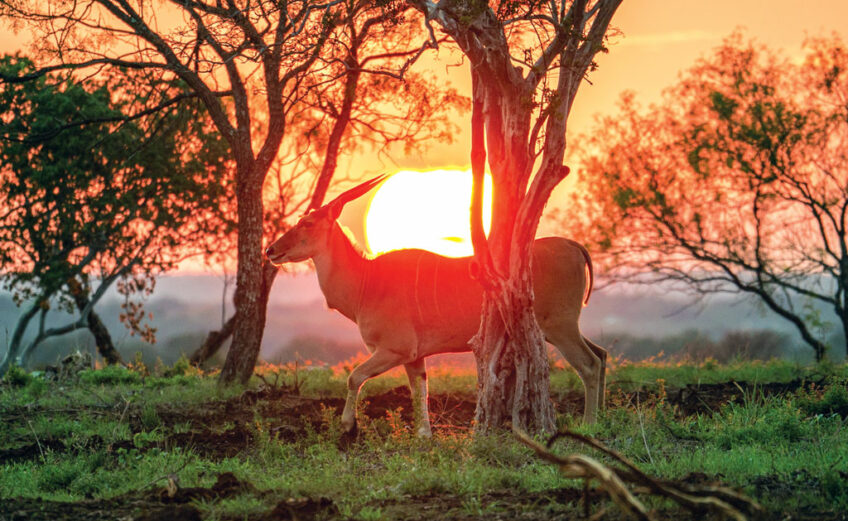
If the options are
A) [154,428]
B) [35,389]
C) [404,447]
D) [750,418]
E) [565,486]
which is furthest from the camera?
[35,389]

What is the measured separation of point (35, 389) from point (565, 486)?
10395 mm

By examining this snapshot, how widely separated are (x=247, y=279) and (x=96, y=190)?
8286 millimetres

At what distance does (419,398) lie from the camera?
8.77 m

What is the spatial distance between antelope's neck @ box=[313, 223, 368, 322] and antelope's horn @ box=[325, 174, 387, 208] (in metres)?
0.33

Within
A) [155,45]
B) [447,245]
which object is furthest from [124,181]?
[447,245]

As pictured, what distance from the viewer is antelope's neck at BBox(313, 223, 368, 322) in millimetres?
10234

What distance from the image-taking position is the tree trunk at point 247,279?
13.8m

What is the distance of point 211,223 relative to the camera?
21.0 m

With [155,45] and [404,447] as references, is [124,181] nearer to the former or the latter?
[155,45]

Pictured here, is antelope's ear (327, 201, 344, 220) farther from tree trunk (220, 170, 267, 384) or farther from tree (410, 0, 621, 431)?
tree trunk (220, 170, 267, 384)

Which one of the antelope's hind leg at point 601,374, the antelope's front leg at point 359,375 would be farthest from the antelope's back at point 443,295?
the antelope's hind leg at point 601,374

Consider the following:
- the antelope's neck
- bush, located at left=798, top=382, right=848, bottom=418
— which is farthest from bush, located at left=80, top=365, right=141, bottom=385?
bush, located at left=798, top=382, right=848, bottom=418

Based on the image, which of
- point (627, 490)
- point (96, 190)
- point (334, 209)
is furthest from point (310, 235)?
point (96, 190)

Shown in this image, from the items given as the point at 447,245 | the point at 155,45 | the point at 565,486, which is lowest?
the point at 565,486
